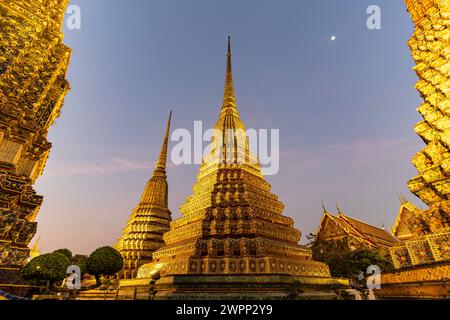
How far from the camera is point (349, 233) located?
20562 millimetres

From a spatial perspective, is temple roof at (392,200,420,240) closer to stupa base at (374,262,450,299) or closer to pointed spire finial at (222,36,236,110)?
stupa base at (374,262,450,299)

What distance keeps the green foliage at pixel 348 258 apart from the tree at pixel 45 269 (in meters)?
18.3

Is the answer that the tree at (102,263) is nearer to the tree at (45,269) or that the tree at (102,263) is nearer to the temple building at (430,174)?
the tree at (45,269)

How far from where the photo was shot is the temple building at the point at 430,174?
6.75m

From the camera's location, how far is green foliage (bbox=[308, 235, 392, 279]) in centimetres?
1644

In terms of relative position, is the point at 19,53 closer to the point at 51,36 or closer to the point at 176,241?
the point at 51,36

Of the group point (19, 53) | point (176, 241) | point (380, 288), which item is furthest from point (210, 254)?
point (19, 53)

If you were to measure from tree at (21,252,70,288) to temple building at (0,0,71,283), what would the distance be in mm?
501

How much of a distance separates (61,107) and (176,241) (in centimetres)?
1109

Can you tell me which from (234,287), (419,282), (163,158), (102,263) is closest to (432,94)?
(419,282)

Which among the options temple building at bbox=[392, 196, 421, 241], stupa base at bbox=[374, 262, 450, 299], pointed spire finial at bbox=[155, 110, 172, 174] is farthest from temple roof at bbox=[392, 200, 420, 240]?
pointed spire finial at bbox=[155, 110, 172, 174]

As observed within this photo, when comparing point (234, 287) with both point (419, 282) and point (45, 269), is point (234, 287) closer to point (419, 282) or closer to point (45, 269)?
point (419, 282)

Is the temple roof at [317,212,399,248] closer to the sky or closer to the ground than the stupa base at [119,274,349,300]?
closer to the sky
